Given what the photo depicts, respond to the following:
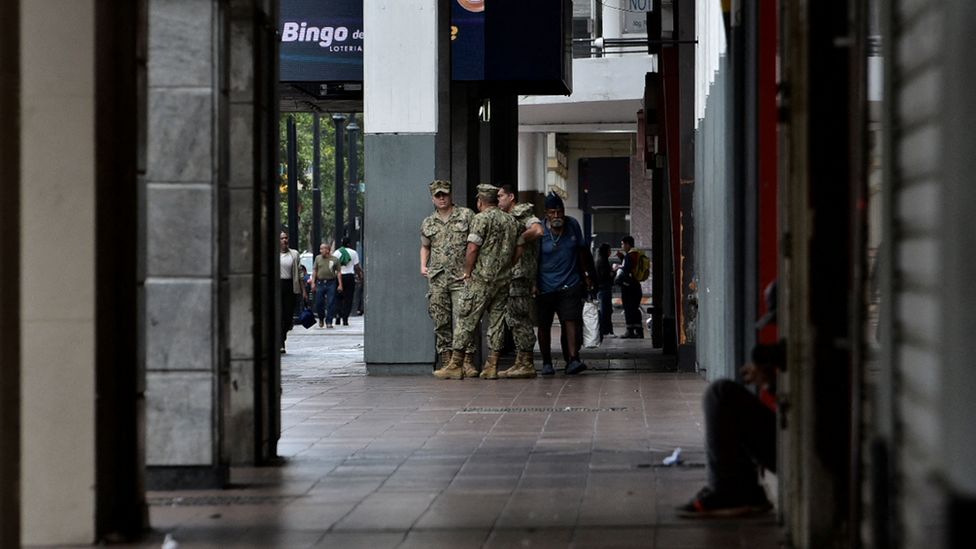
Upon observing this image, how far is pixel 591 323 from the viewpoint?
2180 centimetres

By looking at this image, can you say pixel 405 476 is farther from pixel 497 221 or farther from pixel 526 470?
pixel 497 221

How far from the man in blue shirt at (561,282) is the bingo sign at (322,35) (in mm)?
3257

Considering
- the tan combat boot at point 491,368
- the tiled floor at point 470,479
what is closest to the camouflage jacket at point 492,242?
the tan combat boot at point 491,368

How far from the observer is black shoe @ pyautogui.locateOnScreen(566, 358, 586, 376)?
1767 cm

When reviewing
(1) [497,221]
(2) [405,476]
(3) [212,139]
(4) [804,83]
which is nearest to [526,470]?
(2) [405,476]

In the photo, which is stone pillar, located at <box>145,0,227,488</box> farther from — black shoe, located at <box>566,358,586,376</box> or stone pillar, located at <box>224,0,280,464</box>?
black shoe, located at <box>566,358,586,376</box>

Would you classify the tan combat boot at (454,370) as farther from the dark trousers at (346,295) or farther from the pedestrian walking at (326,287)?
the dark trousers at (346,295)

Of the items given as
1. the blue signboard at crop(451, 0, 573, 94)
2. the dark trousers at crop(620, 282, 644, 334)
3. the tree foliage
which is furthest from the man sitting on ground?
the tree foliage

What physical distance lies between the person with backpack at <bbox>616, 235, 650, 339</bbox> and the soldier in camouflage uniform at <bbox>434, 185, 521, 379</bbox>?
10085 mm

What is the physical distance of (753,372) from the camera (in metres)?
7.00

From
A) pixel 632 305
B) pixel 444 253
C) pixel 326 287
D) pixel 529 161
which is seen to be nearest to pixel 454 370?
pixel 444 253

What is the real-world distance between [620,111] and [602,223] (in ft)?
121

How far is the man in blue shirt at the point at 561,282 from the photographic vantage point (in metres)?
17.5

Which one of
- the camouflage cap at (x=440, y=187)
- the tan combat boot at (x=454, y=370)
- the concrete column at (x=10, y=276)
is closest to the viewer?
the concrete column at (x=10, y=276)
